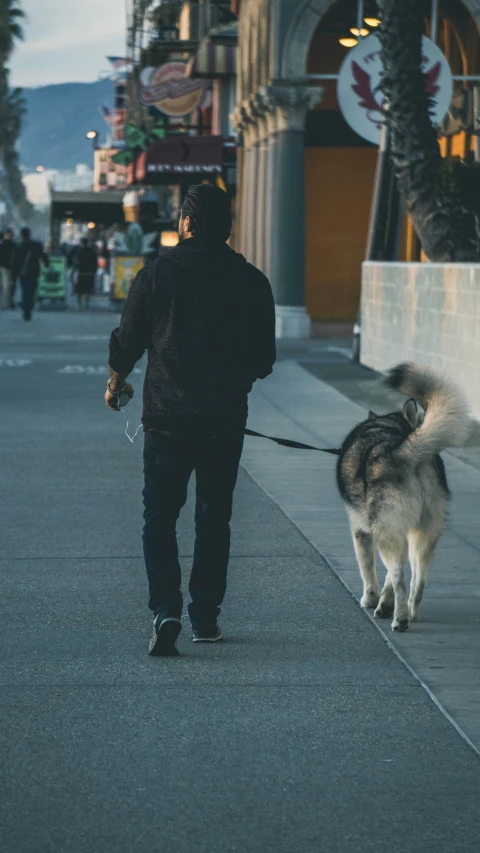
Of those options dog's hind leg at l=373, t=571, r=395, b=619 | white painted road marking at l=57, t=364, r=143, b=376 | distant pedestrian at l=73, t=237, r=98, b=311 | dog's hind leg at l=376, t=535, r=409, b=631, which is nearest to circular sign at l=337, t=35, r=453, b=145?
white painted road marking at l=57, t=364, r=143, b=376

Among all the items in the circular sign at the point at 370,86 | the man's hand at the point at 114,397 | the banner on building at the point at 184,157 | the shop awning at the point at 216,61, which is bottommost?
the man's hand at the point at 114,397

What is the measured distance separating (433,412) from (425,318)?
1139 cm

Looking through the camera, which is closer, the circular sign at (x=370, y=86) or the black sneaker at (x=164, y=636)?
the black sneaker at (x=164, y=636)

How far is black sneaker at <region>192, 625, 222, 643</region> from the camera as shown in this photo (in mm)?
6695

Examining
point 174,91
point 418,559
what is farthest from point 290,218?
point 418,559

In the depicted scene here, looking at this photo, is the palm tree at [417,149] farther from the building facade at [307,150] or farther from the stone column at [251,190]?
the stone column at [251,190]

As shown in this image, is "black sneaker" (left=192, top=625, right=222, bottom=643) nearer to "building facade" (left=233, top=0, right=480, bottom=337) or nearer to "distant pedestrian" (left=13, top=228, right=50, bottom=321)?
"building facade" (left=233, top=0, right=480, bottom=337)

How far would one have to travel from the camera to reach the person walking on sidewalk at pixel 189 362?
634 centimetres

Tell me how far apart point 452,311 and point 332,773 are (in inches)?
466

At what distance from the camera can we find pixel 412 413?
700 centimetres

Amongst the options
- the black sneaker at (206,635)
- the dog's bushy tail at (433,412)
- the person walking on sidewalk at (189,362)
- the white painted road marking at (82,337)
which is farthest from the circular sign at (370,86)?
the black sneaker at (206,635)

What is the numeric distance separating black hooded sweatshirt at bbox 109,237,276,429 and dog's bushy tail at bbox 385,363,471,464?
26.3 inches

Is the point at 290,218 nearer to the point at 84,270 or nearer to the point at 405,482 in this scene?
the point at 84,270

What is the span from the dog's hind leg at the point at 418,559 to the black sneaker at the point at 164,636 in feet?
3.78
